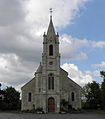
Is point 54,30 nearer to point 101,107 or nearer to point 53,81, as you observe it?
point 53,81

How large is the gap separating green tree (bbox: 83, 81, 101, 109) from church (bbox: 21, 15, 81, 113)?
19.1 meters

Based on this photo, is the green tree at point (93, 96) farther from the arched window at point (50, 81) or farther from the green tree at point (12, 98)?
the arched window at point (50, 81)

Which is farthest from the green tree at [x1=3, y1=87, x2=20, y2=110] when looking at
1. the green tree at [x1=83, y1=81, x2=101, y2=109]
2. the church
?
the green tree at [x1=83, y1=81, x2=101, y2=109]

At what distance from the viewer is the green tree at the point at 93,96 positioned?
6934 centimetres

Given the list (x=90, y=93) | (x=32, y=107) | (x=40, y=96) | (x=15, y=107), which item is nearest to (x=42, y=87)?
(x=40, y=96)

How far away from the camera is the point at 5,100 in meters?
70.5

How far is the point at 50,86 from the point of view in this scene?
49.9 metres

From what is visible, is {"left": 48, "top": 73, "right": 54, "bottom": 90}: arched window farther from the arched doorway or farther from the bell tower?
the arched doorway

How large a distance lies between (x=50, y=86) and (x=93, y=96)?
83.9 ft

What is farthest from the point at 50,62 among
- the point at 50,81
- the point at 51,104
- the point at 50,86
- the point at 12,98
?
the point at 12,98

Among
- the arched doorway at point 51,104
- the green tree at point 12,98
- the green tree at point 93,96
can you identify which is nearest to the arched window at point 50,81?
the arched doorway at point 51,104

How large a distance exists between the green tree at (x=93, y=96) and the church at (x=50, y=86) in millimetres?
19117

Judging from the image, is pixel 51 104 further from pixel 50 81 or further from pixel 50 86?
pixel 50 81

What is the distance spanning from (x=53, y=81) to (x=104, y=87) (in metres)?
12.1
